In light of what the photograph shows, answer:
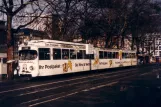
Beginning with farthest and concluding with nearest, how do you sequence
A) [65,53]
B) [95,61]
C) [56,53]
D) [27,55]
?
1. [95,61]
2. [65,53]
3. [56,53]
4. [27,55]

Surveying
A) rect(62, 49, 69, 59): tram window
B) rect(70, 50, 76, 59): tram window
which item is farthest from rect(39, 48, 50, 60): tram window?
rect(70, 50, 76, 59): tram window

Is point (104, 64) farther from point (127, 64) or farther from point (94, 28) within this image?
point (94, 28)

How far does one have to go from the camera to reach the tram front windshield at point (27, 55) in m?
22.6

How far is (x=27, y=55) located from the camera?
Result: 23.1m

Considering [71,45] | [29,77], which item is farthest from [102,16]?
[29,77]

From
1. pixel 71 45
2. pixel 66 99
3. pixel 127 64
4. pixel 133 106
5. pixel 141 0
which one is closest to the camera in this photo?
pixel 133 106

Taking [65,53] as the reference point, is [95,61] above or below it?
below

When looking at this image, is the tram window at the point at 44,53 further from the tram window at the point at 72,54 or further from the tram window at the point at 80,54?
the tram window at the point at 80,54

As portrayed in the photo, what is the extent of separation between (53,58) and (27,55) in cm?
217

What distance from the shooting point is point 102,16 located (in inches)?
1813

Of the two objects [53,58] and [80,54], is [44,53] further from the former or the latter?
[80,54]

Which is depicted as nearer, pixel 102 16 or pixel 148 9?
pixel 102 16

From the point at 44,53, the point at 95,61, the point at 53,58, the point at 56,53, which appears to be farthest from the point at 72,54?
the point at 95,61

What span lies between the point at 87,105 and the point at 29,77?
1238 centimetres
